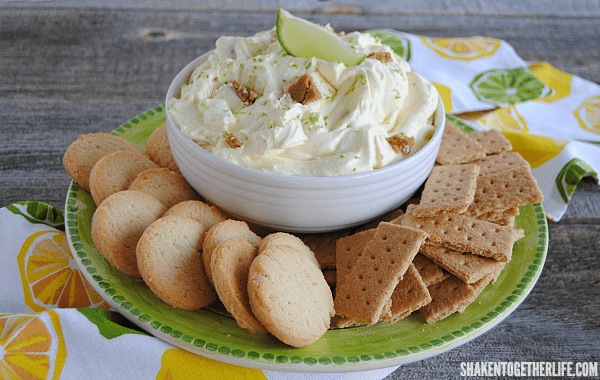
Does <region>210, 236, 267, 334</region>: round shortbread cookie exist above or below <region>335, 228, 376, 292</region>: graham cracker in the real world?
above

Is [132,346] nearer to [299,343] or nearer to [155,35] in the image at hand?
[299,343]

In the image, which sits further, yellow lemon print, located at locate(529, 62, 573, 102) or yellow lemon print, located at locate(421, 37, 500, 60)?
yellow lemon print, located at locate(421, 37, 500, 60)

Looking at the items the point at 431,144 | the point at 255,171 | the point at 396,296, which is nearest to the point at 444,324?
the point at 396,296

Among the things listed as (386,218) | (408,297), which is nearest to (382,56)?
(386,218)

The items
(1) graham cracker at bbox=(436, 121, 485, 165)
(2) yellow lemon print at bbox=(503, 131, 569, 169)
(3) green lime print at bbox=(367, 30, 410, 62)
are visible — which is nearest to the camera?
(1) graham cracker at bbox=(436, 121, 485, 165)

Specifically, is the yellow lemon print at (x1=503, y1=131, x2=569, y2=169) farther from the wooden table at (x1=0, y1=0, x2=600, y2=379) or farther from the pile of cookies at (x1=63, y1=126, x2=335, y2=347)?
the pile of cookies at (x1=63, y1=126, x2=335, y2=347)

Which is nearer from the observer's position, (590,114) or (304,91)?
(304,91)

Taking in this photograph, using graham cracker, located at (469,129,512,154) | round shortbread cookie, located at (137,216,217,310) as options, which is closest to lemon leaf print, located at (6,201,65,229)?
round shortbread cookie, located at (137,216,217,310)

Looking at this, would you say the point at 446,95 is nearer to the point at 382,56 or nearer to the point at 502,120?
the point at 502,120
